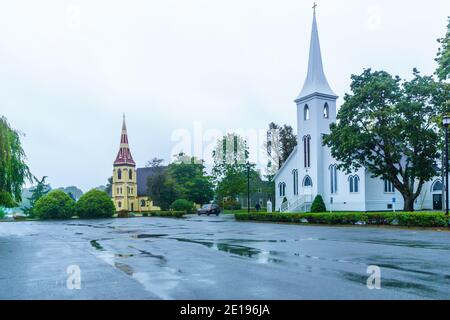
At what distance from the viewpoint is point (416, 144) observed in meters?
30.5

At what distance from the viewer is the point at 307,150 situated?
42.7m

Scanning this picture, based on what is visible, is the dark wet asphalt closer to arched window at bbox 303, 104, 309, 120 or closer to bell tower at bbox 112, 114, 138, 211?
arched window at bbox 303, 104, 309, 120

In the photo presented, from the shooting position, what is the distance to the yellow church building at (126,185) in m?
91.6

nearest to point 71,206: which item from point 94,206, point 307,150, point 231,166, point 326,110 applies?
point 94,206

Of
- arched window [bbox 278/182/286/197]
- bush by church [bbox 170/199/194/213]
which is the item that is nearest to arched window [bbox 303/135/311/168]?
arched window [bbox 278/182/286/197]

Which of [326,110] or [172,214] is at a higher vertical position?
[326,110]

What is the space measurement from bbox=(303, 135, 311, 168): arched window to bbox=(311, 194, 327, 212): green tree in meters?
4.37

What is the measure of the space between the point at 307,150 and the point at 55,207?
34.1 meters

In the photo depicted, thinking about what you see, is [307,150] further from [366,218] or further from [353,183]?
[366,218]

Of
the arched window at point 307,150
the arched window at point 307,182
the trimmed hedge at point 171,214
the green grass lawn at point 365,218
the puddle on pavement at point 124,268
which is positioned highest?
the arched window at point 307,150

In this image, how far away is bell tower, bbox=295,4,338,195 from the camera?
4144 centimetres

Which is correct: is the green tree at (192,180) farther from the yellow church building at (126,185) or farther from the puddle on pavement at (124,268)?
the puddle on pavement at (124,268)

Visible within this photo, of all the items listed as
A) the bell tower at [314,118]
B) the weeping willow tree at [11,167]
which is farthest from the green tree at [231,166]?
the weeping willow tree at [11,167]

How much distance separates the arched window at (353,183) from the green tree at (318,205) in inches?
121
